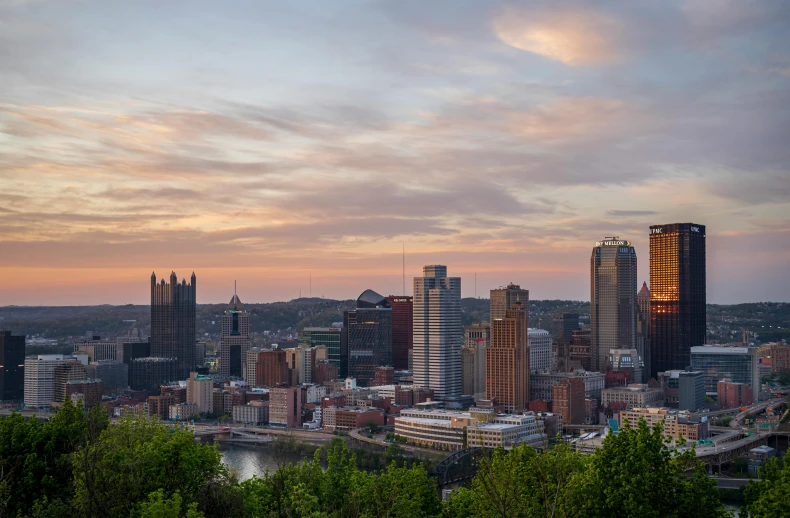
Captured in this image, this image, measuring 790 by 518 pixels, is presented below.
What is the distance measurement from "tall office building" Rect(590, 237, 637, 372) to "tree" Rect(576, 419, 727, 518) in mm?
59442

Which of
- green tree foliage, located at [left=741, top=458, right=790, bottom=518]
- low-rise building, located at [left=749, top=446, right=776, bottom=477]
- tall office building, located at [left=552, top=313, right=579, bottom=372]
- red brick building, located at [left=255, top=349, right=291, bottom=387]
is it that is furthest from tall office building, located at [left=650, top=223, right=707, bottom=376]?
green tree foliage, located at [left=741, top=458, right=790, bottom=518]

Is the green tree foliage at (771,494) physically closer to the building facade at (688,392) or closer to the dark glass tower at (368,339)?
the building facade at (688,392)

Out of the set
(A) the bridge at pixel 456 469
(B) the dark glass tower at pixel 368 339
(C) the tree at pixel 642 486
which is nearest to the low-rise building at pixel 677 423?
(A) the bridge at pixel 456 469

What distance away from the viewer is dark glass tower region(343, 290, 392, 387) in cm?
6944

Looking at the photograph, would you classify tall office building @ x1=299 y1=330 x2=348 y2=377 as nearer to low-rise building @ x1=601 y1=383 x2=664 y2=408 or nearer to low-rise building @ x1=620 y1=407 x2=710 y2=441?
low-rise building @ x1=601 y1=383 x2=664 y2=408

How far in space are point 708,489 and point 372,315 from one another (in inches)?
2379

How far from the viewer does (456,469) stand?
3284cm

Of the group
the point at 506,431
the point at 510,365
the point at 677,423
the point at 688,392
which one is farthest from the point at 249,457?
the point at 688,392

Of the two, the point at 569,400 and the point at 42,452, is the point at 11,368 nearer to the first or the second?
the point at 569,400

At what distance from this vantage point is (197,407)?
56375 millimetres

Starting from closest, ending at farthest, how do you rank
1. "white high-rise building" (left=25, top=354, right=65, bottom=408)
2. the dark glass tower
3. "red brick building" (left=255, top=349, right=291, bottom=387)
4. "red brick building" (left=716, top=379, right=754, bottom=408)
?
1. "red brick building" (left=716, top=379, right=754, bottom=408)
2. "white high-rise building" (left=25, top=354, right=65, bottom=408)
3. "red brick building" (left=255, top=349, right=291, bottom=387)
4. the dark glass tower

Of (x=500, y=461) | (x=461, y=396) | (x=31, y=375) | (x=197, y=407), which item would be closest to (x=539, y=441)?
(x=461, y=396)

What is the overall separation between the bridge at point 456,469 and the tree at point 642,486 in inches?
826

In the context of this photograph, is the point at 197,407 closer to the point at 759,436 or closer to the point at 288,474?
the point at 759,436
